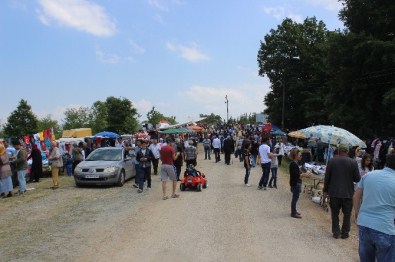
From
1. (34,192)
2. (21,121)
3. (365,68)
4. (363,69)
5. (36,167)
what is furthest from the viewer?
(21,121)

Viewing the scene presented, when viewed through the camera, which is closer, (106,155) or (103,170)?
(103,170)

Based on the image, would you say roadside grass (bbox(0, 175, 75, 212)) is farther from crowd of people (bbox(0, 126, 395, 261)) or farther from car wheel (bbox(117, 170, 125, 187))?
car wheel (bbox(117, 170, 125, 187))

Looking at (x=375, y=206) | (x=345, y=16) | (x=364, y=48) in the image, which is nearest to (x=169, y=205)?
(x=375, y=206)

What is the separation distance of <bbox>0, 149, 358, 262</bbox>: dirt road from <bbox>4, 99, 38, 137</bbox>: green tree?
6525cm

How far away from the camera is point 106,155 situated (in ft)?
54.8

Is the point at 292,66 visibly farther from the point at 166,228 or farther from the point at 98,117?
the point at 98,117

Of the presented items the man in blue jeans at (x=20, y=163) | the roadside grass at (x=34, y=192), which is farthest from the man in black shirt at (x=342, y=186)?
the man in blue jeans at (x=20, y=163)

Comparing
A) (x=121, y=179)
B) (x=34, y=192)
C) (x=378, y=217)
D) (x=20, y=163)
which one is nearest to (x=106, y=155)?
(x=121, y=179)

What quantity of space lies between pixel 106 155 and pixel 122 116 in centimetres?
5999

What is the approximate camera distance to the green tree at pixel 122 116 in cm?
7494

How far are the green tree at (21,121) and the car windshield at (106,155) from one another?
62567 millimetres

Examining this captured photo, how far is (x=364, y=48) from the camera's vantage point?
28.2 meters

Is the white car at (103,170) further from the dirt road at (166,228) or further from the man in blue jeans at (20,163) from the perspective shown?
the man in blue jeans at (20,163)

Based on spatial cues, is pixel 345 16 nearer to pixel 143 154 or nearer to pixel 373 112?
pixel 373 112
